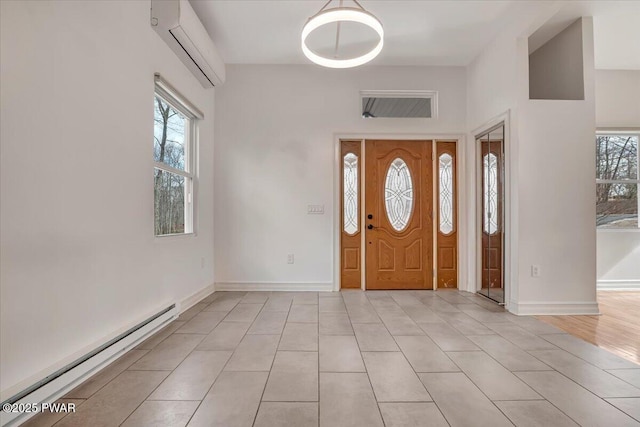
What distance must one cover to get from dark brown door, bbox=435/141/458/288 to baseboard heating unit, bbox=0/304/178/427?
145 inches

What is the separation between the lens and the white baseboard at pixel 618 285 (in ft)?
15.4

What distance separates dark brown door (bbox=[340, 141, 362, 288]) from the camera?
471 cm

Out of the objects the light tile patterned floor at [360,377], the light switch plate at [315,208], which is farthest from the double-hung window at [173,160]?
the light switch plate at [315,208]

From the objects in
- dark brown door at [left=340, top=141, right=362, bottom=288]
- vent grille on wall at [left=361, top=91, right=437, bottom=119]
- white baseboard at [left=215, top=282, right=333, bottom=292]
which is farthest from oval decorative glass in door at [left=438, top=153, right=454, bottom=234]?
white baseboard at [left=215, top=282, right=333, bottom=292]

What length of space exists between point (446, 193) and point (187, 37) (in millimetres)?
3718

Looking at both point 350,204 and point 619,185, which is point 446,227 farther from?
point 619,185

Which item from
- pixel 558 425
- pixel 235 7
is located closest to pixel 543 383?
pixel 558 425

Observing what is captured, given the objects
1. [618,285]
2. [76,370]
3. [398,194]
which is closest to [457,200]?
[398,194]

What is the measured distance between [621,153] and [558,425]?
4978 mm

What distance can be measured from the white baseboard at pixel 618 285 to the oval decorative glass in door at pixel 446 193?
228 cm

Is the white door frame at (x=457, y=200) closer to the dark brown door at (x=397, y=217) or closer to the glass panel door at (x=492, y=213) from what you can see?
the dark brown door at (x=397, y=217)

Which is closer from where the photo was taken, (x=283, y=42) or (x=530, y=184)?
(x=530, y=184)

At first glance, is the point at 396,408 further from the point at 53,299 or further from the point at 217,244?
the point at 217,244

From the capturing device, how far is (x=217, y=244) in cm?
456
